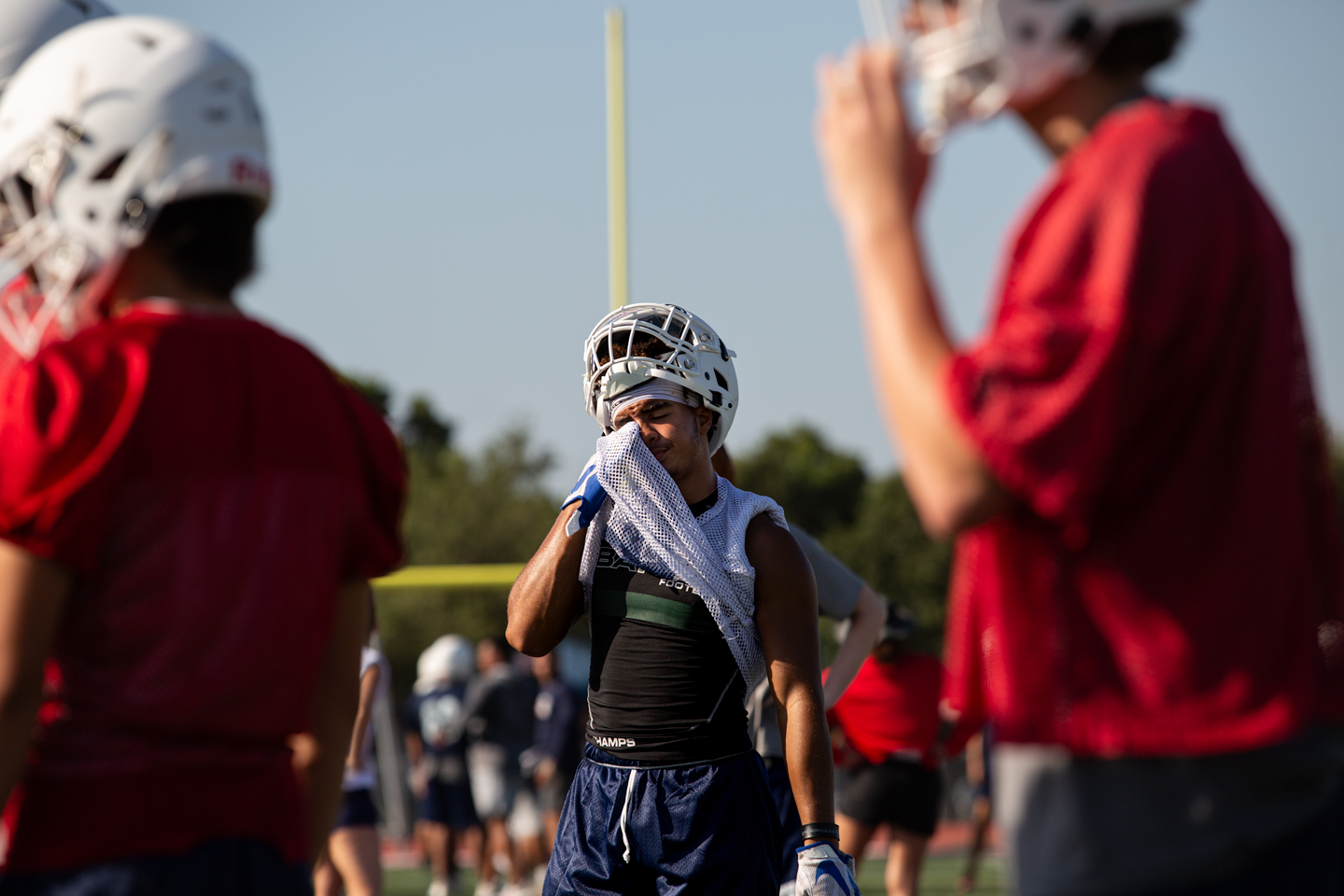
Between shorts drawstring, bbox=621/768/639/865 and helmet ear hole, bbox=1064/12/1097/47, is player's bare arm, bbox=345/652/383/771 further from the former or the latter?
helmet ear hole, bbox=1064/12/1097/47

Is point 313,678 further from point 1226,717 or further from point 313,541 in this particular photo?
point 1226,717

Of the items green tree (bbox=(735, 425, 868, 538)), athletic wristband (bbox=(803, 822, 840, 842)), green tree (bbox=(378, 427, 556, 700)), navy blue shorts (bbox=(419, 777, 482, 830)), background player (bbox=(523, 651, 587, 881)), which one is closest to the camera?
athletic wristband (bbox=(803, 822, 840, 842))

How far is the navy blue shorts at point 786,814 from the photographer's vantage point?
4.34 metres

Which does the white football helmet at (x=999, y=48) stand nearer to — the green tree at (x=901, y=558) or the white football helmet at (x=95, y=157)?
the white football helmet at (x=95, y=157)

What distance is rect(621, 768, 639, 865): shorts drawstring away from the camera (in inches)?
142

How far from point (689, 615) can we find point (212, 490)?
77.9 inches

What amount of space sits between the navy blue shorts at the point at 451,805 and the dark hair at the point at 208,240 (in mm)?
11162

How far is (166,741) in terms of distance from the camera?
1860 mm

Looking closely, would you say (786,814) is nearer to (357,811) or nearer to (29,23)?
(29,23)

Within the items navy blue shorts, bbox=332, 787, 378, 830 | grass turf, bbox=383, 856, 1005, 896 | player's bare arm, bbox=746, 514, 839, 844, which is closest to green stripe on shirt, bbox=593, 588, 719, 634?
player's bare arm, bbox=746, 514, 839, 844

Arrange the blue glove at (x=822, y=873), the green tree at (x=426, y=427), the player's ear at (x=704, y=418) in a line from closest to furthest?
1. the blue glove at (x=822, y=873)
2. the player's ear at (x=704, y=418)
3. the green tree at (x=426, y=427)

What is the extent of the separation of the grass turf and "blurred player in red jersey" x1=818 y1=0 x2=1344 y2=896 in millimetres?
9172

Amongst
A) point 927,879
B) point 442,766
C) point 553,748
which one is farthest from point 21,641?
point 442,766

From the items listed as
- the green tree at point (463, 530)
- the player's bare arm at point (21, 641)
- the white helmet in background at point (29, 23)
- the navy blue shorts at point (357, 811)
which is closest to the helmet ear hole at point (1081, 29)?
the player's bare arm at point (21, 641)
